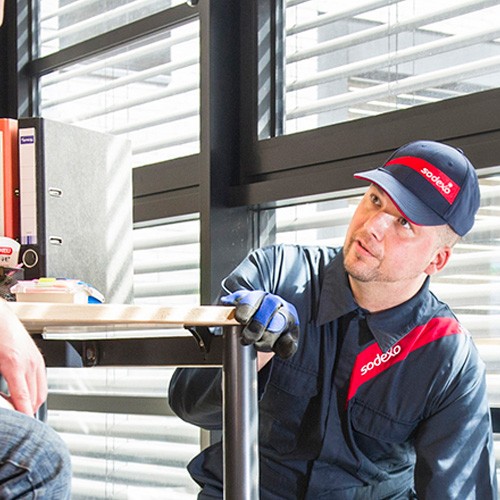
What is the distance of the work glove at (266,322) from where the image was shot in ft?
5.14

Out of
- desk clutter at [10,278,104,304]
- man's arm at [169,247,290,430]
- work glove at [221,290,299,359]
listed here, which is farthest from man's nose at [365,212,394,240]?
desk clutter at [10,278,104,304]

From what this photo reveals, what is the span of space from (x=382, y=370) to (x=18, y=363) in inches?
47.7

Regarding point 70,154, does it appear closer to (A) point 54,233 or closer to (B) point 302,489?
(A) point 54,233

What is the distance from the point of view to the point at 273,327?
1.59 metres

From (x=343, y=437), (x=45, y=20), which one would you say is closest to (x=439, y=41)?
(x=343, y=437)

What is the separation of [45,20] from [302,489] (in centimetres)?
217

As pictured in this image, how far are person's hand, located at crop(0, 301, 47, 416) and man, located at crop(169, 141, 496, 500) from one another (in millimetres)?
1083

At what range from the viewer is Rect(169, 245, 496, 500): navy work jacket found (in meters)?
1.91

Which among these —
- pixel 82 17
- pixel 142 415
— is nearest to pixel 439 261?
pixel 142 415

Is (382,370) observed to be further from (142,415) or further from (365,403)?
(142,415)

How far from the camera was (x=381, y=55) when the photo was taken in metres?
2.49

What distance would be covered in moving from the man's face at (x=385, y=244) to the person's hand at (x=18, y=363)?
3.76 feet

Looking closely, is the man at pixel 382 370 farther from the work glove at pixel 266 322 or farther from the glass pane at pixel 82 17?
the glass pane at pixel 82 17

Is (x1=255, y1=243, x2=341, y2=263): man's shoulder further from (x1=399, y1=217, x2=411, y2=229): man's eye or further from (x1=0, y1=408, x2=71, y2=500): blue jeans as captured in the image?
(x1=0, y1=408, x2=71, y2=500): blue jeans
